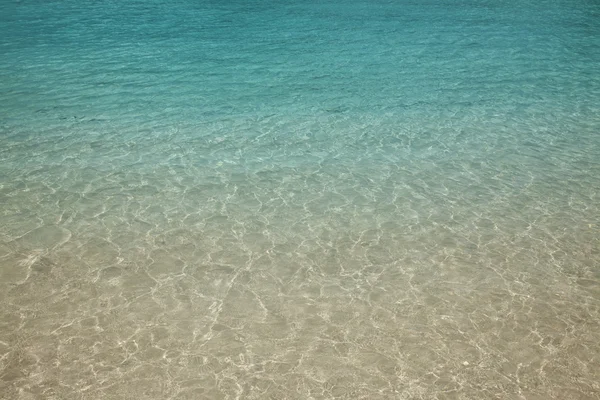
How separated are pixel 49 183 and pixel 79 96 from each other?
345 centimetres

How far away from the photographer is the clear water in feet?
13.6

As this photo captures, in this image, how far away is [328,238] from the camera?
5766 millimetres

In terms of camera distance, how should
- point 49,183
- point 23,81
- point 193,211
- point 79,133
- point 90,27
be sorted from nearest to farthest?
point 193,211
point 49,183
point 79,133
point 23,81
point 90,27

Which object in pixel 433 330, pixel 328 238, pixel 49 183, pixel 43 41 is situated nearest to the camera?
pixel 433 330

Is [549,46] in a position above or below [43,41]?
below

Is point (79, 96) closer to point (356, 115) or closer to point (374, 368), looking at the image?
point (356, 115)

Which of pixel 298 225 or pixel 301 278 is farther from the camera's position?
pixel 298 225

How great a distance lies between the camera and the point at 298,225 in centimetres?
600

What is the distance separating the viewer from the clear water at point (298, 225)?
Result: 415 cm

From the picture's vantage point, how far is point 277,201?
647cm

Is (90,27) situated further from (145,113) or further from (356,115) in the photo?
(356,115)

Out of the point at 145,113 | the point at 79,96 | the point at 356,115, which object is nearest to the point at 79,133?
the point at 145,113

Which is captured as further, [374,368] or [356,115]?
[356,115]

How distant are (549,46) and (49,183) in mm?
11619
